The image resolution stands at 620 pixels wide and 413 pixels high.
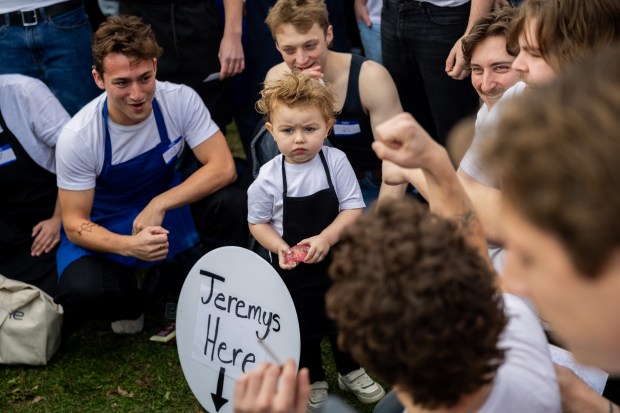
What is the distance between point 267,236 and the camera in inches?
129

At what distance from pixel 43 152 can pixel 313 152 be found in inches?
66.7

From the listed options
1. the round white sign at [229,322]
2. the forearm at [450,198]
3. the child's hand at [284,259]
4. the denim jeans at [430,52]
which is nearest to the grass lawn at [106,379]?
the round white sign at [229,322]

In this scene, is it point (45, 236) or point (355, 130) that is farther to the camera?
point (45, 236)

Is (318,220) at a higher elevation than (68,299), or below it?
higher

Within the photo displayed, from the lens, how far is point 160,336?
4.02 meters

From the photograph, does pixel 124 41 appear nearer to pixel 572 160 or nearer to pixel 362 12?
pixel 362 12

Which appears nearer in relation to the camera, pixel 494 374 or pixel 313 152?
pixel 494 374

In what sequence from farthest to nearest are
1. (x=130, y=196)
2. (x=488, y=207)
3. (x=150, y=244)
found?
(x=130, y=196) → (x=150, y=244) → (x=488, y=207)

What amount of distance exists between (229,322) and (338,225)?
0.61m

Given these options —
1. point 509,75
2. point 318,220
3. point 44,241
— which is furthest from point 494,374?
point 44,241

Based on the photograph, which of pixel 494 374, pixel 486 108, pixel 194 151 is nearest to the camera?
pixel 494 374

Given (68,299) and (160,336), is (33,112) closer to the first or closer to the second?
(68,299)

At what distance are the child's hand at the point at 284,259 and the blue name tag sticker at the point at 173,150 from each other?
1066 mm

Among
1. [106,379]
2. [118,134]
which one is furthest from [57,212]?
[106,379]
